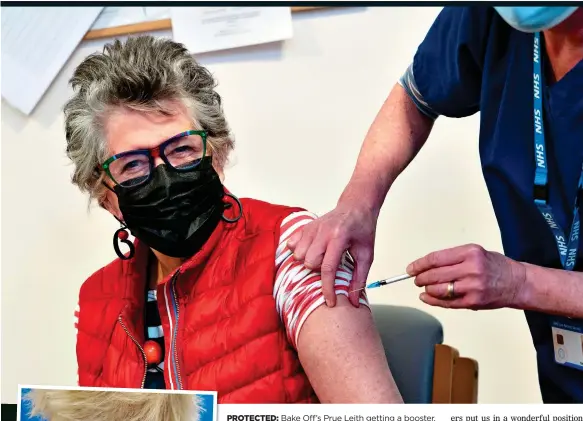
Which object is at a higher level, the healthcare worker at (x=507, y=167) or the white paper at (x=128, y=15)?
the white paper at (x=128, y=15)

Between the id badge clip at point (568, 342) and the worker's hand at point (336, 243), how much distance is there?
36 cm

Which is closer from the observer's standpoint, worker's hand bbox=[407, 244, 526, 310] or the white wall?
worker's hand bbox=[407, 244, 526, 310]

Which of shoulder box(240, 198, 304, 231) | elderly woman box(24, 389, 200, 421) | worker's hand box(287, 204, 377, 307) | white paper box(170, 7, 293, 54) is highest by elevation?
white paper box(170, 7, 293, 54)

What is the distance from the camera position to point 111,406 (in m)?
1.43

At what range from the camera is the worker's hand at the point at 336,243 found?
1.32m

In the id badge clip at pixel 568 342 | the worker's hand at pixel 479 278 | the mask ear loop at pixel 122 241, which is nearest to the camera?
the worker's hand at pixel 479 278

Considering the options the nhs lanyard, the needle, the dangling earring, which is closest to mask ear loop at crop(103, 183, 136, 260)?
the dangling earring

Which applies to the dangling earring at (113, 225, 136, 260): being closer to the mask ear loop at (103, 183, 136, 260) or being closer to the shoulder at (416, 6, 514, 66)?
the mask ear loop at (103, 183, 136, 260)

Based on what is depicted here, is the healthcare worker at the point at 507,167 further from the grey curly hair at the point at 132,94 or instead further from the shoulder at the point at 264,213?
the grey curly hair at the point at 132,94

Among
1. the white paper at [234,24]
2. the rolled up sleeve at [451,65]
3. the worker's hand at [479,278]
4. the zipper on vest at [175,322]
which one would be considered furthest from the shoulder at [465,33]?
the zipper on vest at [175,322]

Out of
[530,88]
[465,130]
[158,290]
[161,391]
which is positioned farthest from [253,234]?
[530,88]

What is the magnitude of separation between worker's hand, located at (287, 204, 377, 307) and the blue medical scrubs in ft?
0.82

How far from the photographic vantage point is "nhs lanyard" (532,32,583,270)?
4.37 ft

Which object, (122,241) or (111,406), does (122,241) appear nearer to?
(122,241)
